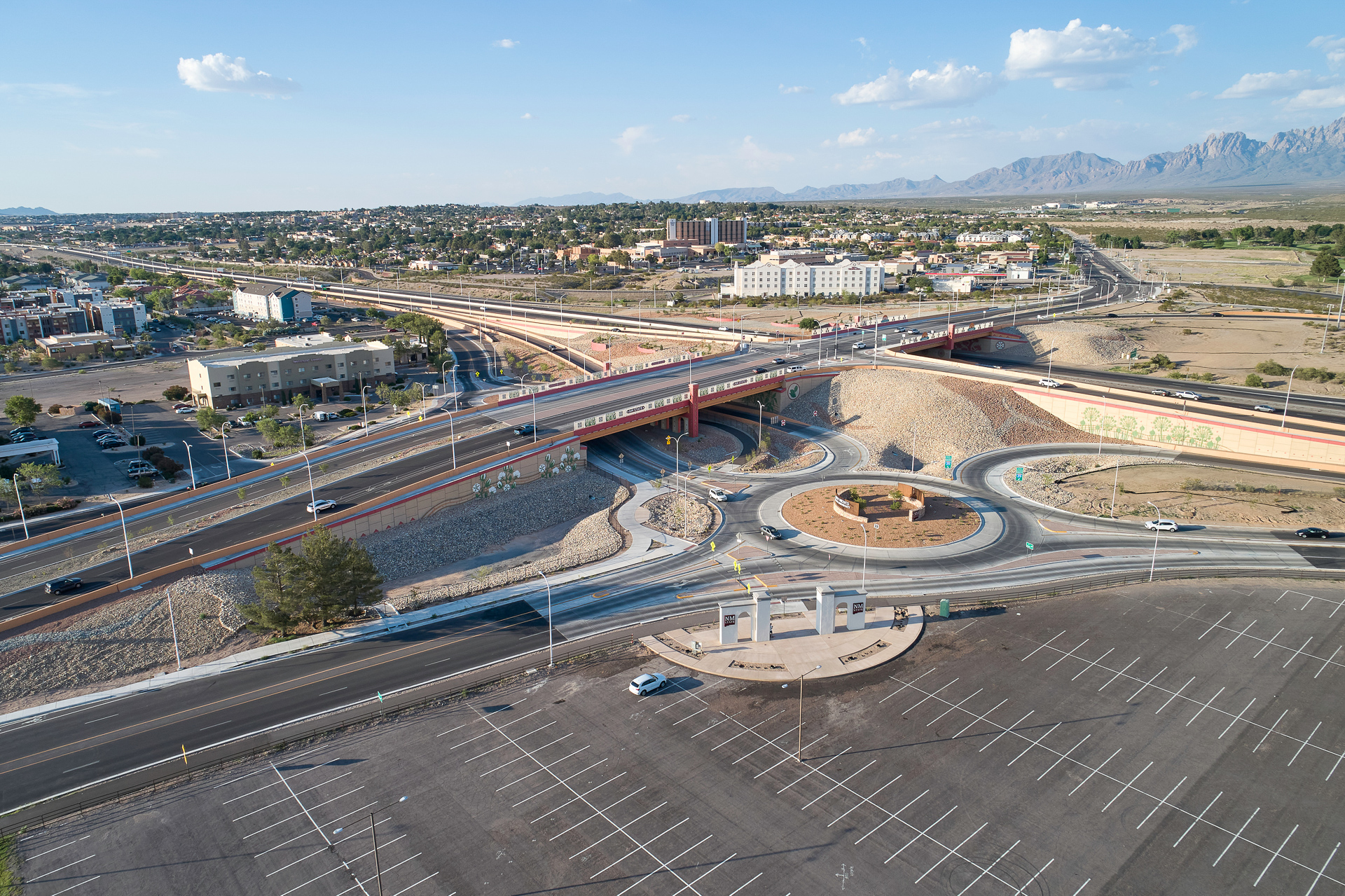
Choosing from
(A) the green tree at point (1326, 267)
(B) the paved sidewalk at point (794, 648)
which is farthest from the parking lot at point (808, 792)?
(A) the green tree at point (1326, 267)

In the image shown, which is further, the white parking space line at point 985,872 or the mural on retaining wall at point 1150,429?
the mural on retaining wall at point 1150,429

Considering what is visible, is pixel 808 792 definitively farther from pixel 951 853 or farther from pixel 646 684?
pixel 646 684

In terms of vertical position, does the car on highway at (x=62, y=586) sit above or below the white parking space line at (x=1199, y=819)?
above

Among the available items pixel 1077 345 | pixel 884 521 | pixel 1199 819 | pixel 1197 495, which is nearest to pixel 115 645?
pixel 884 521

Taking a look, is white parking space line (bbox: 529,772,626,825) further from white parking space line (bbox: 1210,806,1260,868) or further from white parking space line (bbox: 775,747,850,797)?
white parking space line (bbox: 1210,806,1260,868)

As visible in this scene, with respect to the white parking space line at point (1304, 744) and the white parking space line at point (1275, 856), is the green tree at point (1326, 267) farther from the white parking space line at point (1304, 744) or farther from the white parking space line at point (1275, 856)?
the white parking space line at point (1275, 856)

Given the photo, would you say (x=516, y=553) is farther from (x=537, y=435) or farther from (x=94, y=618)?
(x=94, y=618)

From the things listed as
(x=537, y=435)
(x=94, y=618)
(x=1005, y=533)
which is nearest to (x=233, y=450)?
(x=537, y=435)

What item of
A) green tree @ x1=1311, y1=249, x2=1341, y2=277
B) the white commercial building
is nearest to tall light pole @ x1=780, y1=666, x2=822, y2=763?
the white commercial building
